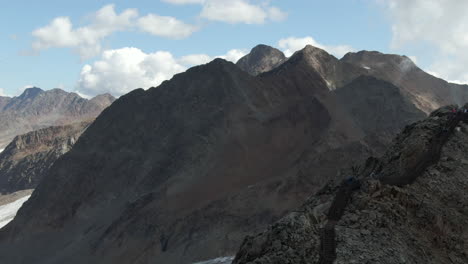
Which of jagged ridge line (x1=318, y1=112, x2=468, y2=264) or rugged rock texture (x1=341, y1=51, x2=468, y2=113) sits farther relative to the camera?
rugged rock texture (x1=341, y1=51, x2=468, y2=113)

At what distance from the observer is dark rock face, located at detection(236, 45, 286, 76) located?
14525cm

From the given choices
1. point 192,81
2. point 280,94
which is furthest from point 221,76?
point 280,94

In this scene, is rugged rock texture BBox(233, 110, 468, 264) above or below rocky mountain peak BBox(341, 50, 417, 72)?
below

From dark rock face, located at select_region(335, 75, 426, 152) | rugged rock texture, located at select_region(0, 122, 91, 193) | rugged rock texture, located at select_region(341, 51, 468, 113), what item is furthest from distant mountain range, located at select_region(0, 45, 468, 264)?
rugged rock texture, located at select_region(0, 122, 91, 193)

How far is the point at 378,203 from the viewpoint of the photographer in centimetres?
1972

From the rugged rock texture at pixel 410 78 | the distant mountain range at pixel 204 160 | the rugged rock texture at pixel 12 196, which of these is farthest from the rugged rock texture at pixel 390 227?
the rugged rock texture at pixel 12 196

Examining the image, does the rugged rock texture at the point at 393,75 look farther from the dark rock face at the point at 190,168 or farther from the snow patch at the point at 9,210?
the snow patch at the point at 9,210

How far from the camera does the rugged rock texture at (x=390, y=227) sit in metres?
17.8

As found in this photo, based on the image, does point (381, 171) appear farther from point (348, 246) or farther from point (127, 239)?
point (127, 239)

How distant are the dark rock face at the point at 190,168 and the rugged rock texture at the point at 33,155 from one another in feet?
212

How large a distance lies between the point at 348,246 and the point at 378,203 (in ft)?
9.16

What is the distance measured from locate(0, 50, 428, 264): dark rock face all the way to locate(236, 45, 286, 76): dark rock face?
1708 inches

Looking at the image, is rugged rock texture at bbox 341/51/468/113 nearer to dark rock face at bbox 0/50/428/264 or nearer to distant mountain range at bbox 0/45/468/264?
distant mountain range at bbox 0/45/468/264

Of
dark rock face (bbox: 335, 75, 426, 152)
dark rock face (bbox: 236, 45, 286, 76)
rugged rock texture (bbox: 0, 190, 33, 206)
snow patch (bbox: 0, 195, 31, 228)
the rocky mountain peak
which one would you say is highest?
dark rock face (bbox: 236, 45, 286, 76)
